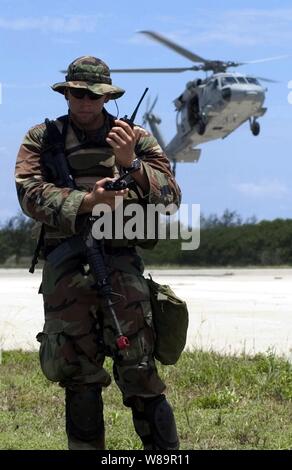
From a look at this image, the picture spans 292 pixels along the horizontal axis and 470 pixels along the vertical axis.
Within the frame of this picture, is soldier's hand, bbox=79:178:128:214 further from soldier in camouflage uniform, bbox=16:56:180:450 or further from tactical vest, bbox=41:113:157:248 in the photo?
tactical vest, bbox=41:113:157:248

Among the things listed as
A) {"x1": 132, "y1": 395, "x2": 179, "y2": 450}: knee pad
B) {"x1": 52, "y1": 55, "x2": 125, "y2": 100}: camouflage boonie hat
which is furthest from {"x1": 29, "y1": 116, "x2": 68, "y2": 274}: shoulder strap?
{"x1": 132, "y1": 395, "x2": 179, "y2": 450}: knee pad

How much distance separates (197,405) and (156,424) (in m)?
2.16

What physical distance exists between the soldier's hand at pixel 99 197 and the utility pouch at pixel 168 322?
0.51m

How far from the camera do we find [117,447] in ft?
16.7

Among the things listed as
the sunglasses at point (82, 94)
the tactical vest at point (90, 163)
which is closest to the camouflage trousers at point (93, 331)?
the tactical vest at point (90, 163)

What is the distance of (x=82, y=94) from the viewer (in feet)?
13.9

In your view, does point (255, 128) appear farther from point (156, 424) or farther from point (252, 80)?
point (156, 424)

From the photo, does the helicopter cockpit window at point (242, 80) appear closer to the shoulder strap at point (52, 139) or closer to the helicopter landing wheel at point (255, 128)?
the helicopter landing wheel at point (255, 128)

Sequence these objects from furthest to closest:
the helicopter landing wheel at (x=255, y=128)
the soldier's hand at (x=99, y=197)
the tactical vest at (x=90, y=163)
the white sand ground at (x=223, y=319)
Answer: the helicopter landing wheel at (x=255, y=128)
the white sand ground at (x=223, y=319)
the tactical vest at (x=90, y=163)
the soldier's hand at (x=99, y=197)

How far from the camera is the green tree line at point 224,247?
153 feet

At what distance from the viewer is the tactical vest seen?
4.26 meters

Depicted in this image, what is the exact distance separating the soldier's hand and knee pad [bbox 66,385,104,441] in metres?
0.82

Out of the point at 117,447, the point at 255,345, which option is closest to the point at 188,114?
the point at 255,345

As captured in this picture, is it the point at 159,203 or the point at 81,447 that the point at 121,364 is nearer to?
the point at 81,447
